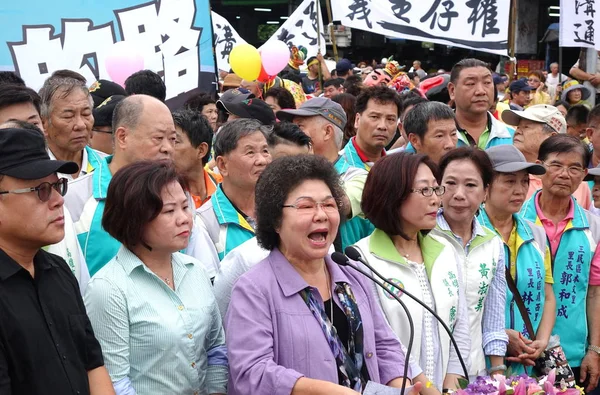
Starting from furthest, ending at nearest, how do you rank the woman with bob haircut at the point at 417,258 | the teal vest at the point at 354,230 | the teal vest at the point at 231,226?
1. the teal vest at the point at 354,230
2. the teal vest at the point at 231,226
3. the woman with bob haircut at the point at 417,258

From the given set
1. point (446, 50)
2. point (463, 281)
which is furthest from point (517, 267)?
point (446, 50)

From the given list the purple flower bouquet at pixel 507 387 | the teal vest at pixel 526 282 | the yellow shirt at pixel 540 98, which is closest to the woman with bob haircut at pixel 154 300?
the purple flower bouquet at pixel 507 387

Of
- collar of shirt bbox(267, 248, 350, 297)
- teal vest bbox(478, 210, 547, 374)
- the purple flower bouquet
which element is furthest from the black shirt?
teal vest bbox(478, 210, 547, 374)

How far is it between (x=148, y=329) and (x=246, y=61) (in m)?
5.74

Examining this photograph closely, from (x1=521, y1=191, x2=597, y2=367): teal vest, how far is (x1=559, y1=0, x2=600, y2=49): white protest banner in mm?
4592

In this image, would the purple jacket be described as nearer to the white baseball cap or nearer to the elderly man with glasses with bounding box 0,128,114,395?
the elderly man with glasses with bounding box 0,128,114,395

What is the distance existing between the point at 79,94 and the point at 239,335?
90.5 inches

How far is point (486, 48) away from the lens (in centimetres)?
810

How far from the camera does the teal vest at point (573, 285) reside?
448cm

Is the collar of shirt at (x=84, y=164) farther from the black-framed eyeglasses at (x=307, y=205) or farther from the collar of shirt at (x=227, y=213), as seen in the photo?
the black-framed eyeglasses at (x=307, y=205)

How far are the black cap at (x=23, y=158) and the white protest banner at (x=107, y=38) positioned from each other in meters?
3.38

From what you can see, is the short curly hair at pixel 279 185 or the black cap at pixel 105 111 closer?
the short curly hair at pixel 279 185

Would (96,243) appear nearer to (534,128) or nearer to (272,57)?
(534,128)

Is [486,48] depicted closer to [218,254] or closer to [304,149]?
[304,149]
